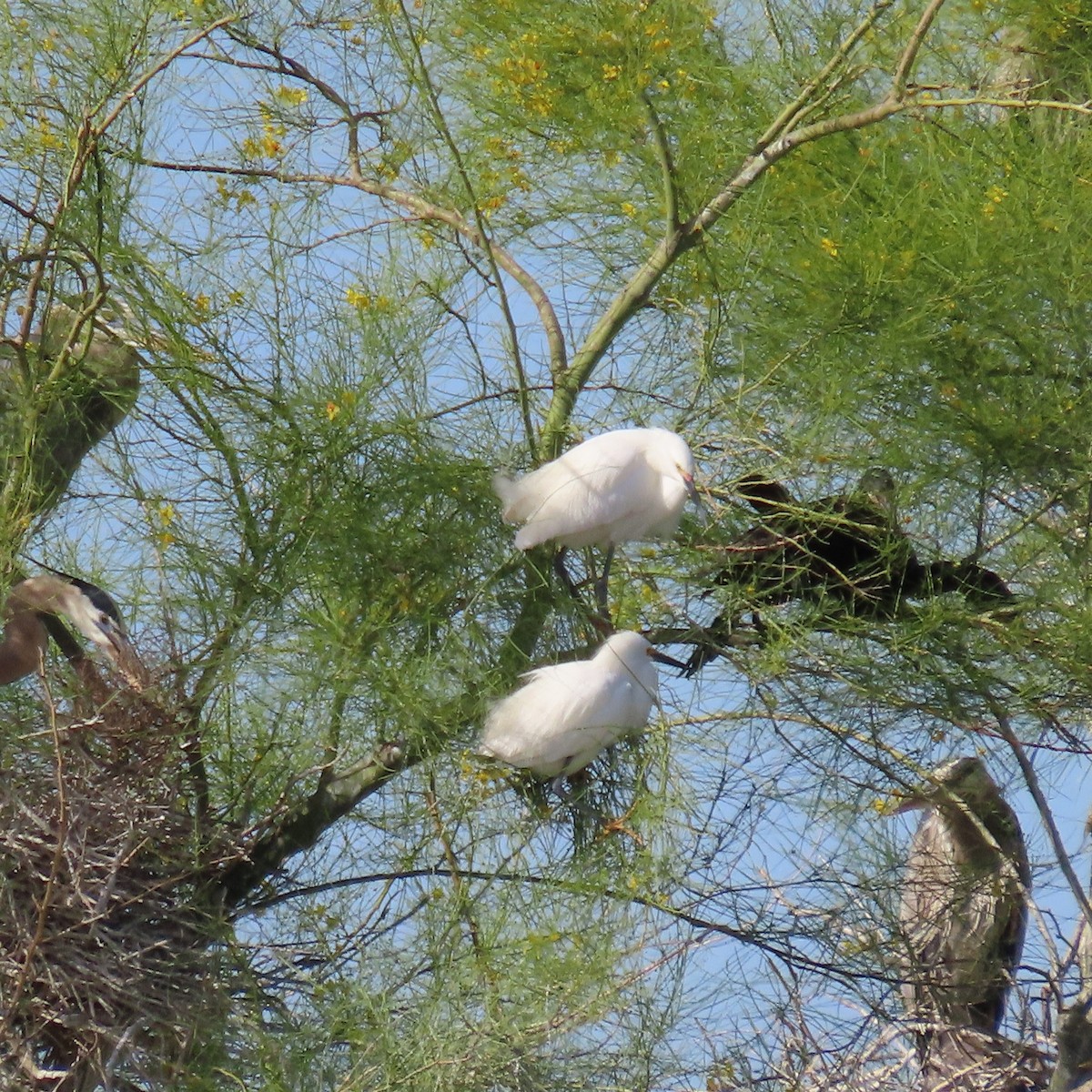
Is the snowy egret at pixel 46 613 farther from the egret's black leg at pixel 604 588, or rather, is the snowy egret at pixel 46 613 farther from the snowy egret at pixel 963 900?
the snowy egret at pixel 963 900

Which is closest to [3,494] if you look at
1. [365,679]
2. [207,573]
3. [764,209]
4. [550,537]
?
[207,573]

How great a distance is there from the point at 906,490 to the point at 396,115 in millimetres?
1279

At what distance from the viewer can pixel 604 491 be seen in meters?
3.05

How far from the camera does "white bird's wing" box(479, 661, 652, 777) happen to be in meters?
2.93

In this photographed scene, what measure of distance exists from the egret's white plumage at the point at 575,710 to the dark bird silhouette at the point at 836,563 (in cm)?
18

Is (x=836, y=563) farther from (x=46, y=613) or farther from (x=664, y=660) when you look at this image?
(x=46, y=613)

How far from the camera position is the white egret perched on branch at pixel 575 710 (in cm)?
293

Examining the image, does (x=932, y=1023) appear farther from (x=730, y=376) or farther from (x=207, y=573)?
(x=207, y=573)

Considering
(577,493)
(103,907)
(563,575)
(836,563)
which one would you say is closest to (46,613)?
(103,907)

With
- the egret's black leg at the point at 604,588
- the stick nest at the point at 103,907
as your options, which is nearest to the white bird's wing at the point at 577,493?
the egret's black leg at the point at 604,588

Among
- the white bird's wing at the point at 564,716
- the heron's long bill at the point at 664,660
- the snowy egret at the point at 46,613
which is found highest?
the heron's long bill at the point at 664,660

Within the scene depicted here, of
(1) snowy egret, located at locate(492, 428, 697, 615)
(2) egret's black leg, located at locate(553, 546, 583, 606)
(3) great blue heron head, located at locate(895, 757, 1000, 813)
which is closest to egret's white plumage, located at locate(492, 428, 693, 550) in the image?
(1) snowy egret, located at locate(492, 428, 697, 615)

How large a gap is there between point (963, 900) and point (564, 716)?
95cm

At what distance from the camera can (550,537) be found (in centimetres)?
308
